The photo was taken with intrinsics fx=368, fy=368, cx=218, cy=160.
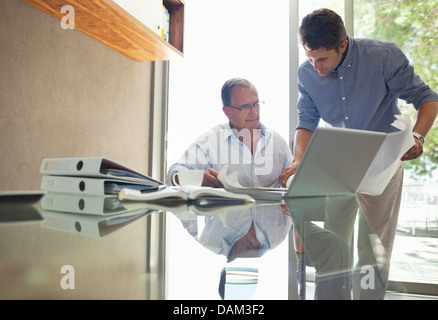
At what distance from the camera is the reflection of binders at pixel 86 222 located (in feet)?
1.73

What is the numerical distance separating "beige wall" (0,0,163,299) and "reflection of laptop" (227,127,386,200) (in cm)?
42

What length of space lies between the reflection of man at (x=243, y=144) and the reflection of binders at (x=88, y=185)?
117 centimetres

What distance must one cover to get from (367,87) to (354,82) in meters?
0.06

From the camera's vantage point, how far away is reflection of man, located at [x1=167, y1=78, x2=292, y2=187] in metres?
2.22

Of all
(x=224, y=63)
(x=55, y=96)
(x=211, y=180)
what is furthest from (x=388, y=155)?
(x=224, y=63)

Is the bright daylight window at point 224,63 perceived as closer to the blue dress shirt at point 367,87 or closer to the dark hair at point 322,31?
the blue dress shirt at point 367,87

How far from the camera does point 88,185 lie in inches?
33.6

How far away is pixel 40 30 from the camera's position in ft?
6.46

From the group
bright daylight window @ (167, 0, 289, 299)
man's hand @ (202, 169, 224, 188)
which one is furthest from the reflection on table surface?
bright daylight window @ (167, 0, 289, 299)

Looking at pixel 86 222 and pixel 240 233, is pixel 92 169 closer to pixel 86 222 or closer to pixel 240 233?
pixel 86 222

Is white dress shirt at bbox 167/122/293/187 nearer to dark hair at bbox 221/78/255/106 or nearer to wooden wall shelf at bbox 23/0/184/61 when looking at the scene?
dark hair at bbox 221/78/255/106
